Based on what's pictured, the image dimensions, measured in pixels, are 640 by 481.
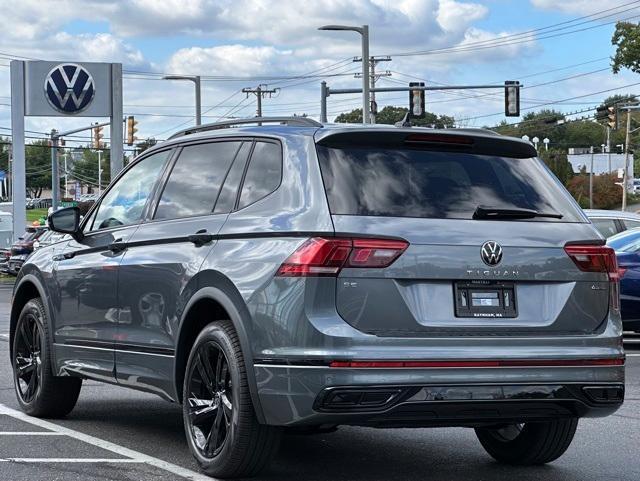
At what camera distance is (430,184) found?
643 centimetres

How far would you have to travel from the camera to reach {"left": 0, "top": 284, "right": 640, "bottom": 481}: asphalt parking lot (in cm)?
700

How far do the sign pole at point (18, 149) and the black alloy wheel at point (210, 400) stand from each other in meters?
38.0

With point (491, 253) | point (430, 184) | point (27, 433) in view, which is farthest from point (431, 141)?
point (27, 433)

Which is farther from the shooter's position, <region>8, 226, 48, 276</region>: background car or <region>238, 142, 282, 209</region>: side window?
<region>8, 226, 48, 276</region>: background car

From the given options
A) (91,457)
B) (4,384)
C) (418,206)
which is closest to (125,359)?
(91,457)

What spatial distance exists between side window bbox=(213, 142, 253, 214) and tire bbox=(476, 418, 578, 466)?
2022mm

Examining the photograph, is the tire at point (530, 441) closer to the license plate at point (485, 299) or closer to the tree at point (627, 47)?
the license plate at point (485, 299)

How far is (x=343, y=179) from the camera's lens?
20.7 feet

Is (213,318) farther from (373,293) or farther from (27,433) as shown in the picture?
(27,433)

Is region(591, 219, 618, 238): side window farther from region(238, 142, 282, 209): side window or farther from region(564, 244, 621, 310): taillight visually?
region(238, 142, 282, 209): side window

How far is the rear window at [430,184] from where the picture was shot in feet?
20.5

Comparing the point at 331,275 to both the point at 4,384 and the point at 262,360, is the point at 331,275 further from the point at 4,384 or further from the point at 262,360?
the point at 4,384

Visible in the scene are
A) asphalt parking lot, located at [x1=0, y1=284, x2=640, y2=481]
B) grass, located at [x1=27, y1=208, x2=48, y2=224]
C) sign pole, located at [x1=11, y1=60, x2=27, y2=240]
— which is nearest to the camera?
asphalt parking lot, located at [x1=0, y1=284, x2=640, y2=481]

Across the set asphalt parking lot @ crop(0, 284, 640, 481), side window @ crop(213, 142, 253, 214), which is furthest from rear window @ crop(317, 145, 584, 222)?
asphalt parking lot @ crop(0, 284, 640, 481)
